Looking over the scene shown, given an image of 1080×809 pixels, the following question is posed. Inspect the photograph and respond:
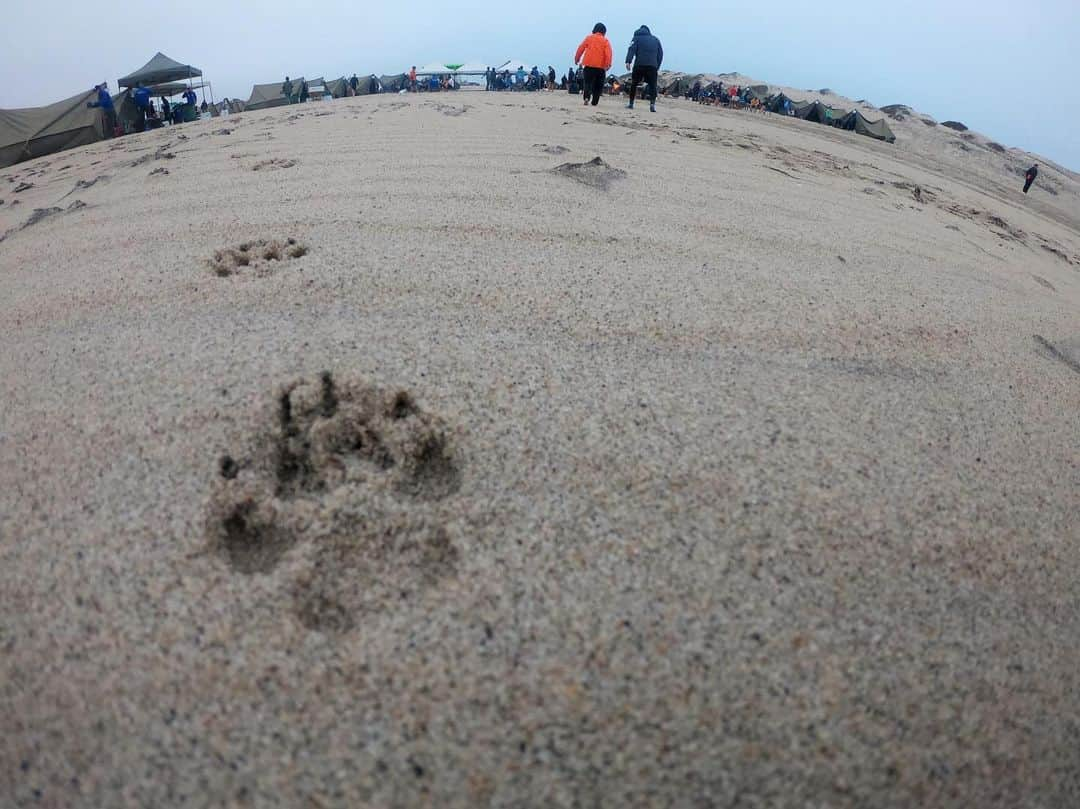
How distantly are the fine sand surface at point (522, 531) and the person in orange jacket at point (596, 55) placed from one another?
530 centimetres

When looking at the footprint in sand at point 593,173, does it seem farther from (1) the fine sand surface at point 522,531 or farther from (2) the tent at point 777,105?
(2) the tent at point 777,105

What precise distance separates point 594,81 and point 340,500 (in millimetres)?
6842

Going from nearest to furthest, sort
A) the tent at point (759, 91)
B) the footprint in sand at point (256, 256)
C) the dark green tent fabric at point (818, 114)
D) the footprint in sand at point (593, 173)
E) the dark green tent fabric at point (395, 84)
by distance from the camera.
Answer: the footprint in sand at point (256, 256) → the footprint in sand at point (593, 173) → the dark green tent fabric at point (818, 114) → the tent at point (759, 91) → the dark green tent fabric at point (395, 84)

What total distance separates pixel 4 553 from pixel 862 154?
731cm

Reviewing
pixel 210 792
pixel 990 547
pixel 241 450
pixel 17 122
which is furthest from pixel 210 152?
pixel 17 122

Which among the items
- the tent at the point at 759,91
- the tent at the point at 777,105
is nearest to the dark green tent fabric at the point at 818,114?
the tent at the point at 777,105

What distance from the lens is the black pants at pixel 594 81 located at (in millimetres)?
6708

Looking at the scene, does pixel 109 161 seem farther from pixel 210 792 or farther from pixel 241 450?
pixel 210 792

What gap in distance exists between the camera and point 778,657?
995 millimetres

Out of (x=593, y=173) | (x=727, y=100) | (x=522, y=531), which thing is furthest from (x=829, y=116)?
(x=522, y=531)

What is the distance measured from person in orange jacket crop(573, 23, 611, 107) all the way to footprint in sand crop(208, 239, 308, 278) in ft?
17.9

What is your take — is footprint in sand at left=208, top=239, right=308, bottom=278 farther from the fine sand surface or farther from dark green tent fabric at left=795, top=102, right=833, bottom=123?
dark green tent fabric at left=795, top=102, right=833, bottom=123

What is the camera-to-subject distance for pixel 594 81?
22.4 ft

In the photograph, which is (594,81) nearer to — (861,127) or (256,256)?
(256,256)
